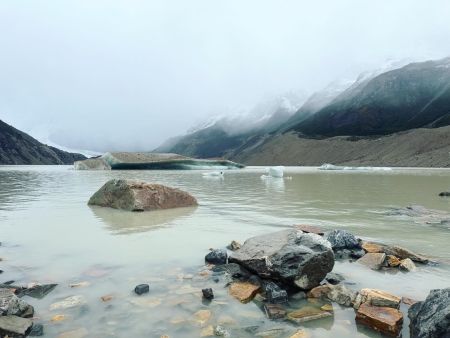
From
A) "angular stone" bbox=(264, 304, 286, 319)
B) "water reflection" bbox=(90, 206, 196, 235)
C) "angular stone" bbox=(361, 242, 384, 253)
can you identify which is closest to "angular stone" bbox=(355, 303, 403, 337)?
"angular stone" bbox=(264, 304, 286, 319)

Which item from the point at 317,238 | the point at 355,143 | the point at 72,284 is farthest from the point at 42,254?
the point at 355,143

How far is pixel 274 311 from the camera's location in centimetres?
588

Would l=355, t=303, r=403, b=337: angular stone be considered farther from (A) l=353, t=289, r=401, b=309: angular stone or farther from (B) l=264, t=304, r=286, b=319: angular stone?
(B) l=264, t=304, r=286, b=319: angular stone

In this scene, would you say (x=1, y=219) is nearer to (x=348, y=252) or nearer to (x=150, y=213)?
(x=150, y=213)

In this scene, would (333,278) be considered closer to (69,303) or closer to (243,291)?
(243,291)

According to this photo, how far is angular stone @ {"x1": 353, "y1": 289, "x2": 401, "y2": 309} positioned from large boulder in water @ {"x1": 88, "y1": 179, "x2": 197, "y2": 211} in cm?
1196

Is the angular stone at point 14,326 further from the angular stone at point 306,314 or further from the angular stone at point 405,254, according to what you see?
the angular stone at point 405,254

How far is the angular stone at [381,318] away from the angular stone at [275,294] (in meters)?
1.20

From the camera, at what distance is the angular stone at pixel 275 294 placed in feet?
21.0

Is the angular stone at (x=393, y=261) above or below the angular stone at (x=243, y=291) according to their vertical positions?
above

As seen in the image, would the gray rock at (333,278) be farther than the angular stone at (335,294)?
Yes

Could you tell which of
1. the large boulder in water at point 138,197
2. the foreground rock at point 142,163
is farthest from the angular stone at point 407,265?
the foreground rock at point 142,163

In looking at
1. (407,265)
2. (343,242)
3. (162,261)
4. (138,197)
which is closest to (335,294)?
(407,265)

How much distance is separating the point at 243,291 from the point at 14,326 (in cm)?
336
